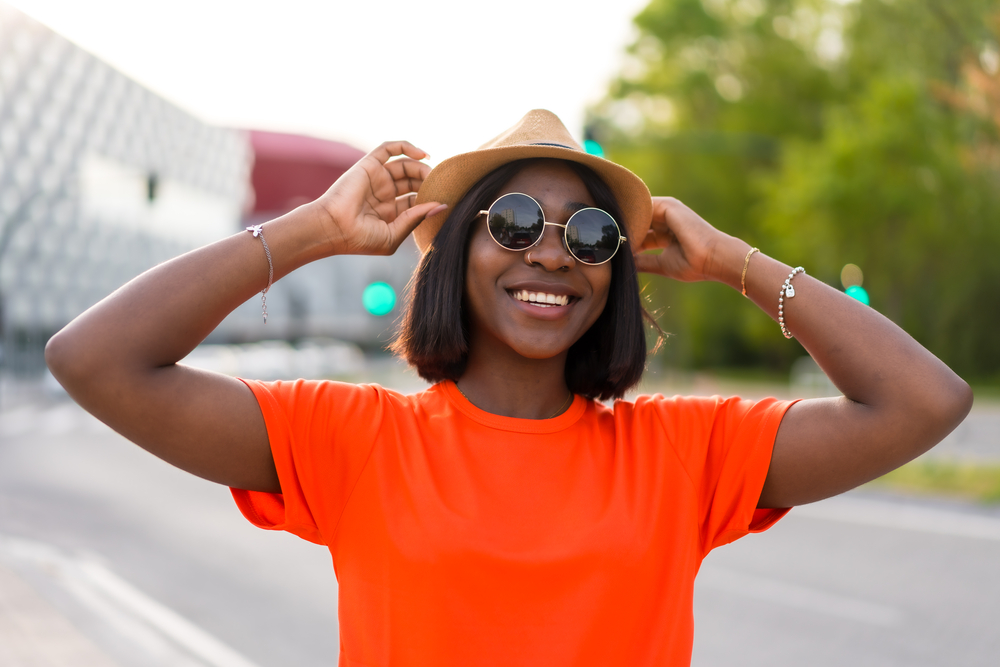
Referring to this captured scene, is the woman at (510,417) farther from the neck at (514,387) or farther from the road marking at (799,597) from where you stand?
the road marking at (799,597)

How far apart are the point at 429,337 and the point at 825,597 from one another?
18.8 feet

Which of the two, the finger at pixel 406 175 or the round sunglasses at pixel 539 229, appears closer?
the round sunglasses at pixel 539 229

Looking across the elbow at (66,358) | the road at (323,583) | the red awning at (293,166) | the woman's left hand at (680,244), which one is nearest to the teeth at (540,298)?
the woman's left hand at (680,244)

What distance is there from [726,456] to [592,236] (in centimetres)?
55

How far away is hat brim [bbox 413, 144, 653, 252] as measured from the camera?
1.85 metres

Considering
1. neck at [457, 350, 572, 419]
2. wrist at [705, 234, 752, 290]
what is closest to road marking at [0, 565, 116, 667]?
neck at [457, 350, 572, 419]

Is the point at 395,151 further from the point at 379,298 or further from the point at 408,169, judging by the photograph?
the point at 379,298

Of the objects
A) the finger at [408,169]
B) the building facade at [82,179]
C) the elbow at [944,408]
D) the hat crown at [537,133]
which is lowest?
the building facade at [82,179]

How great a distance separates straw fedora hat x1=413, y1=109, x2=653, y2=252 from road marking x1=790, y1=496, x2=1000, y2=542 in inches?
300

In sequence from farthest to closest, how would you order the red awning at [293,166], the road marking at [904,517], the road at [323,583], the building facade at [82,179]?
the red awning at [293,166] → the road marking at [904,517] → the road at [323,583] → the building facade at [82,179]

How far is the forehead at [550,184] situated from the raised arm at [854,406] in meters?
0.50

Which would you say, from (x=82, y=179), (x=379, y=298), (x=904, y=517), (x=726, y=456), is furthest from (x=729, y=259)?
(x=904, y=517)

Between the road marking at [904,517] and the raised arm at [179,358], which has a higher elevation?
the raised arm at [179,358]

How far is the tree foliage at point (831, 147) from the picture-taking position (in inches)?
693
